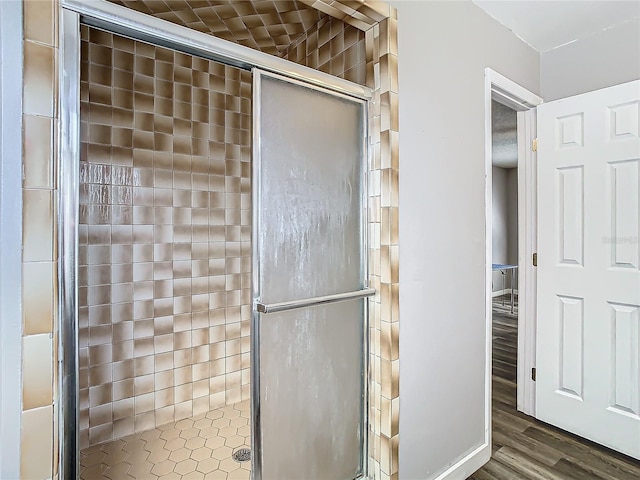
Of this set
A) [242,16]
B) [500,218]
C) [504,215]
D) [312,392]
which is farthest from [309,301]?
[504,215]

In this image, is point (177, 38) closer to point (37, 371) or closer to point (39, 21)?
point (39, 21)

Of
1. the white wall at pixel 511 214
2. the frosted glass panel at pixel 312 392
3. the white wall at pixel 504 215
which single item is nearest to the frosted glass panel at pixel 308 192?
the frosted glass panel at pixel 312 392

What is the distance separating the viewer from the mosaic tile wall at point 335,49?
1.57m

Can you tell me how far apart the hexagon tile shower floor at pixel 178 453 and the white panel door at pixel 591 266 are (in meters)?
1.97

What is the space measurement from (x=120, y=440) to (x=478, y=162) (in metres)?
2.60

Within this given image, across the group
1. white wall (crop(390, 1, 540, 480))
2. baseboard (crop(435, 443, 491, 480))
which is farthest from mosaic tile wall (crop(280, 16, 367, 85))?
baseboard (crop(435, 443, 491, 480))

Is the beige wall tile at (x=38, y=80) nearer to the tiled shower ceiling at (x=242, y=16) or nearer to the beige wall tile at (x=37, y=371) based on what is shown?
the beige wall tile at (x=37, y=371)

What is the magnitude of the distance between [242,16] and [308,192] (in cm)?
121

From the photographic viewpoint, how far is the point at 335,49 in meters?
1.70

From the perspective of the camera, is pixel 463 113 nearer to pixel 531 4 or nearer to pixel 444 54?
pixel 444 54

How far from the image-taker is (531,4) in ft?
5.92

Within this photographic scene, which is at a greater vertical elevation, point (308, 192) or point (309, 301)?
point (308, 192)

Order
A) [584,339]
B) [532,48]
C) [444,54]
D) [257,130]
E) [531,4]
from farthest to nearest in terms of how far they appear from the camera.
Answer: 1. [532,48]
2. [584,339]
3. [531,4]
4. [444,54]
5. [257,130]

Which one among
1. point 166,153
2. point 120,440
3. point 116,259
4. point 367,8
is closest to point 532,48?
point 367,8
